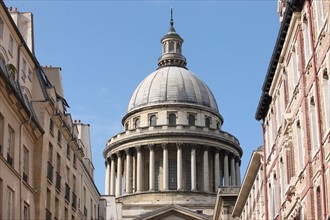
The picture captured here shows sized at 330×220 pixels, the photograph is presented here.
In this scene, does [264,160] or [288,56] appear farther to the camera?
[264,160]

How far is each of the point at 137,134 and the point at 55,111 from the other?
67.5 metres

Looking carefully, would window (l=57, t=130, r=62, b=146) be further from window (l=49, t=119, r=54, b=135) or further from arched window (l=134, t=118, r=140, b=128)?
arched window (l=134, t=118, r=140, b=128)

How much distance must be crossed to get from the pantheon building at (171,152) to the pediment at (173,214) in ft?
3.90

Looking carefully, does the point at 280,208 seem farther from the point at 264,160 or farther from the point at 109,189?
the point at 109,189

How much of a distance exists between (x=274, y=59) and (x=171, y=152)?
245 feet

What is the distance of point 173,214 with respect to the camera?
103 metres

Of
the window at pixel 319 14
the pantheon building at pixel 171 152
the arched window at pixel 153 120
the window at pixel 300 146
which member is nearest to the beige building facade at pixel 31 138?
the window at pixel 300 146

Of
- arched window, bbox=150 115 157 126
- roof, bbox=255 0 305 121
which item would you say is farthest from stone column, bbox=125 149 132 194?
roof, bbox=255 0 305 121

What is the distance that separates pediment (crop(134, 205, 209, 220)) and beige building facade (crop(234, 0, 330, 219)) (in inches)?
2347

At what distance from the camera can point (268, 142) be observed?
4312cm

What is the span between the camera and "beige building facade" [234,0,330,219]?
28297 mm

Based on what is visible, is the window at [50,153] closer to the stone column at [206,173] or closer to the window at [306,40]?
the window at [306,40]

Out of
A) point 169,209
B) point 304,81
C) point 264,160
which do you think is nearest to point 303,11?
point 304,81

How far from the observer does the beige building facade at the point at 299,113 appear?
2830 cm
